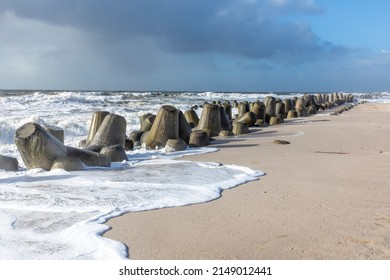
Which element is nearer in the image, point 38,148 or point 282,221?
point 282,221

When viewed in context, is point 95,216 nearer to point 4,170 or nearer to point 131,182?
point 131,182

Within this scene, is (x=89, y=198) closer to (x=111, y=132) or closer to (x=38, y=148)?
(x=38, y=148)

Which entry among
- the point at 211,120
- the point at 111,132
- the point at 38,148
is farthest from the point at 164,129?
the point at 38,148

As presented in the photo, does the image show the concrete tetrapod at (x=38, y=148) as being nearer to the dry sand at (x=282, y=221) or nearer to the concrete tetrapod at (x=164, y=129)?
the dry sand at (x=282, y=221)

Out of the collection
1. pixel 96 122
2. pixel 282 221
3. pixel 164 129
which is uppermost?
pixel 96 122

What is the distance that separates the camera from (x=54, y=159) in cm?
581

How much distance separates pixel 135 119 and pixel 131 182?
1193 centimetres

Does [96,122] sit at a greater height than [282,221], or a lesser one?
greater

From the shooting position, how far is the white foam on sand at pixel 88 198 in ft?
9.20

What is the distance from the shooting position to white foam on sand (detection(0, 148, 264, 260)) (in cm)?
280

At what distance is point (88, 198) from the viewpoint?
4.08 m

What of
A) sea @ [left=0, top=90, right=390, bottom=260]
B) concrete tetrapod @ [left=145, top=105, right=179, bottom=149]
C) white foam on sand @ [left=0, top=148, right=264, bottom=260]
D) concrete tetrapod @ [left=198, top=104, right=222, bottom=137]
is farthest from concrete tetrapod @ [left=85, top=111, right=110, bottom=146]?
concrete tetrapod @ [left=198, top=104, right=222, bottom=137]

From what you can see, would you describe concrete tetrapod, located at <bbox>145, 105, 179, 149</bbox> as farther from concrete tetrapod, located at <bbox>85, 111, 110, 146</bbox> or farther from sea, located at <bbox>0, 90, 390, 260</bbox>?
sea, located at <bbox>0, 90, 390, 260</bbox>
